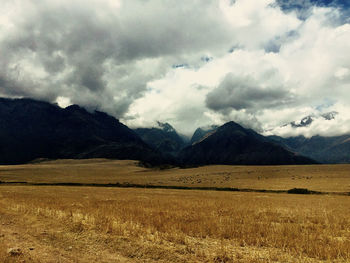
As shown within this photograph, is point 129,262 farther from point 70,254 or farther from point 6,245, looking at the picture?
point 6,245

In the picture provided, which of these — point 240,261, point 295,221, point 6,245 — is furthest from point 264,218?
point 6,245

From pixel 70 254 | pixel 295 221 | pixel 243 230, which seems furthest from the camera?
pixel 295 221

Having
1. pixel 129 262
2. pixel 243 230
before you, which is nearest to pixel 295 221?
pixel 243 230

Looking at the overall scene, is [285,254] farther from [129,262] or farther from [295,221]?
[295,221]

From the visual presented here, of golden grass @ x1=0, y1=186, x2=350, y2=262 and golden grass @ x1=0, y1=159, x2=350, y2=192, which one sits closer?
golden grass @ x1=0, y1=186, x2=350, y2=262

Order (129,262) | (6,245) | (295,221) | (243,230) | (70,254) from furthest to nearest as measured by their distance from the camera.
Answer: (295,221), (243,230), (6,245), (70,254), (129,262)

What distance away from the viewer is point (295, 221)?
22.4m

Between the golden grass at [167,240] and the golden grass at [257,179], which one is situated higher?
the golden grass at [167,240]

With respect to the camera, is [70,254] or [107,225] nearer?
[70,254]

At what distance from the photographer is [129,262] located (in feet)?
36.9

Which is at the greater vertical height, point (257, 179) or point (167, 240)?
point (167, 240)

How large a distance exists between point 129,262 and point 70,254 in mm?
3146

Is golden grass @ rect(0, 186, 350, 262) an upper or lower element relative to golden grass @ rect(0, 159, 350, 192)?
upper

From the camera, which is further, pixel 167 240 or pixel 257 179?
pixel 257 179
